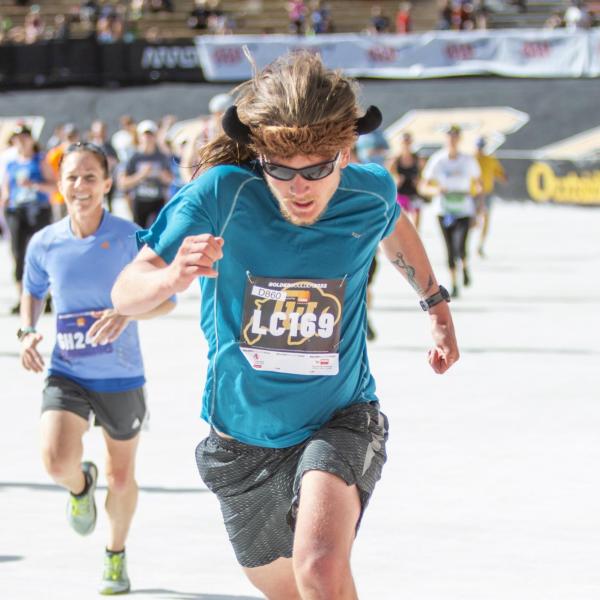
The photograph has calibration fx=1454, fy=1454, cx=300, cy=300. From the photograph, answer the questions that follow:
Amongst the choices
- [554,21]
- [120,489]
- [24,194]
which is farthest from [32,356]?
[554,21]

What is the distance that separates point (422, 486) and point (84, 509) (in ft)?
6.48

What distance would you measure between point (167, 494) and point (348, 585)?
11.3 ft

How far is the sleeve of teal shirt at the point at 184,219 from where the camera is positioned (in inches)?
147

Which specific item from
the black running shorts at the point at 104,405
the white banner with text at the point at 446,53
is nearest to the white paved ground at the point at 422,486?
the black running shorts at the point at 104,405

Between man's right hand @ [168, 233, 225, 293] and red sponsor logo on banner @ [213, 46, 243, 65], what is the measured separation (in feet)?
99.8

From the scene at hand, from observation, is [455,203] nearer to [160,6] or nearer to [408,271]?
[408,271]

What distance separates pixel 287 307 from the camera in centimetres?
391

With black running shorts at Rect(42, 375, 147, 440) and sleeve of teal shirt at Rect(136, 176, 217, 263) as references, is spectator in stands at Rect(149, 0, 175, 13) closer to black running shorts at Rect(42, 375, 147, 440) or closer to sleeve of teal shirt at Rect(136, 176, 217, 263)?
black running shorts at Rect(42, 375, 147, 440)

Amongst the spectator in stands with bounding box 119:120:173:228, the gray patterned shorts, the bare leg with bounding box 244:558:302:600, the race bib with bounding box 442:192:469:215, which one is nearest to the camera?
the gray patterned shorts

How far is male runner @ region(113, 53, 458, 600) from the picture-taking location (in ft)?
12.1

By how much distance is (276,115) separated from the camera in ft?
12.1

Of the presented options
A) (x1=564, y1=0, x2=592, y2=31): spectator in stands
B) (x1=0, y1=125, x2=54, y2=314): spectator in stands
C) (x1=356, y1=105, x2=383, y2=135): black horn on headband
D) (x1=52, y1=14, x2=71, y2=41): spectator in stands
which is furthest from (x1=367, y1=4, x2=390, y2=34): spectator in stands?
(x1=356, y1=105, x2=383, y2=135): black horn on headband

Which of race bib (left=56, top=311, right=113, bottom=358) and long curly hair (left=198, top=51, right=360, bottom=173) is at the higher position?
long curly hair (left=198, top=51, right=360, bottom=173)

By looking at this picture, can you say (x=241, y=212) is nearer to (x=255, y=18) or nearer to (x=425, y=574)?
(x=425, y=574)
